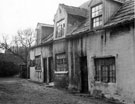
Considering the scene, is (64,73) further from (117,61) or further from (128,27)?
(128,27)

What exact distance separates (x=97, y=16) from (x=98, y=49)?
232 cm

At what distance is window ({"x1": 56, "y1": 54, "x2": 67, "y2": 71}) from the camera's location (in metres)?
15.1

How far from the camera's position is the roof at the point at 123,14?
10070 mm

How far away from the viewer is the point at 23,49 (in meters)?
39.2

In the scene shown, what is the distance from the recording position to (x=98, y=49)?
11344mm

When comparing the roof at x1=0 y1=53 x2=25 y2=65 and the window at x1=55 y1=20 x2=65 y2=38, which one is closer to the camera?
the window at x1=55 y1=20 x2=65 y2=38

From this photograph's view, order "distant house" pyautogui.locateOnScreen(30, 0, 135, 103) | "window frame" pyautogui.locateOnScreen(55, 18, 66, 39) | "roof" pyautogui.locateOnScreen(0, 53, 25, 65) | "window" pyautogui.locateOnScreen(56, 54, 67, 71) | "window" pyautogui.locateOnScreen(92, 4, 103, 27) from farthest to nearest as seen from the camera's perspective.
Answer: "roof" pyautogui.locateOnScreen(0, 53, 25, 65) → "window frame" pyautogui.locateOnScreen(55, 18, 66, 39) → "window" pyautogui.locateOnScreen(56, 54, 67, 71) → "window" pyautogui.locateOnScreen(92, 4, 103, 27) → "distant house" pyautogui.locateOnScreen(30, 0, 135, 103)

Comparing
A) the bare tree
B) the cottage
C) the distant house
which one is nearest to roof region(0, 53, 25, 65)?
the bare tree

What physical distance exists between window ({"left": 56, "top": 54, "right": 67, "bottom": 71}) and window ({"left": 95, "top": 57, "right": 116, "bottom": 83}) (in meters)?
4.03

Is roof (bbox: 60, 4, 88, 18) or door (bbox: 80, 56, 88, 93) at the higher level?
roof (bbox: 60, 4, 88, 18)

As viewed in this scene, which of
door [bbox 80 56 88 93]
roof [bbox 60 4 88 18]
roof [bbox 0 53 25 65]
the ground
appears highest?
roof [bbox 60 4 88 18]

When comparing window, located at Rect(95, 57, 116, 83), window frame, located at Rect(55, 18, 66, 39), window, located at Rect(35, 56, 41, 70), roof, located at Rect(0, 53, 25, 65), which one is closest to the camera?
window, located at Rect(95, 57, 116, 83)

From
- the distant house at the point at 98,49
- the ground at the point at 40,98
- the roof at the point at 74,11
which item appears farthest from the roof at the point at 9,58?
the ground at the point at 40,98

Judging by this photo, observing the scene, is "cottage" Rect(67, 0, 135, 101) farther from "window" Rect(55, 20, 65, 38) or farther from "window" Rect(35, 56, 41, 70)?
"window" Rect(35, 56, 41, 70)
